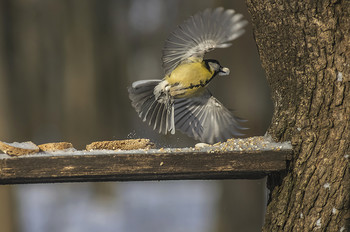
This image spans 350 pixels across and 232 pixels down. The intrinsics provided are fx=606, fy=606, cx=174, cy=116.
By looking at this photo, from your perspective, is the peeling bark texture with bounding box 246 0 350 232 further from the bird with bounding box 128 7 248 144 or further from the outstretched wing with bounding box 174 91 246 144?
the outstretched wing with bounding box 174 91 246 144

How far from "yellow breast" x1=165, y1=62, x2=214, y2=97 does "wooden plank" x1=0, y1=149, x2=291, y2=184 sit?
967 mm

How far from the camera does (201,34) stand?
2.72 metres

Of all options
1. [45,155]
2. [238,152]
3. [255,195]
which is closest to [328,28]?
[238,152]

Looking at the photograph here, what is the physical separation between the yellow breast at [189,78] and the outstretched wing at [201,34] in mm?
42

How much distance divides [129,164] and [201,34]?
919 mm

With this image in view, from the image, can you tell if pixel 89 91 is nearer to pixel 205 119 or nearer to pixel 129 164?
pixel 205 119

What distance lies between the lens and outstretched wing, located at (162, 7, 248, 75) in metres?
2.52

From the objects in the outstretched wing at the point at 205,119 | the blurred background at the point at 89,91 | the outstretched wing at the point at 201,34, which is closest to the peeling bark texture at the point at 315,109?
the outstretched wing at the point at 201,34

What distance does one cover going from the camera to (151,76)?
1160 centimetres

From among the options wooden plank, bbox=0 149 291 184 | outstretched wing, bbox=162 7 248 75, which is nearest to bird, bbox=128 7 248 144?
outstretched wing, bbox=162 7 248 75

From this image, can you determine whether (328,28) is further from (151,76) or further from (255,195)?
(151,76)

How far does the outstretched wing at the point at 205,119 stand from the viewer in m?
2.96

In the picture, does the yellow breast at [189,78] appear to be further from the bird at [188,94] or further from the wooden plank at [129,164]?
the wooden plank at [129,164]

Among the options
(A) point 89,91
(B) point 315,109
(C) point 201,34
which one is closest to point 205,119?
(C) point 201,34
